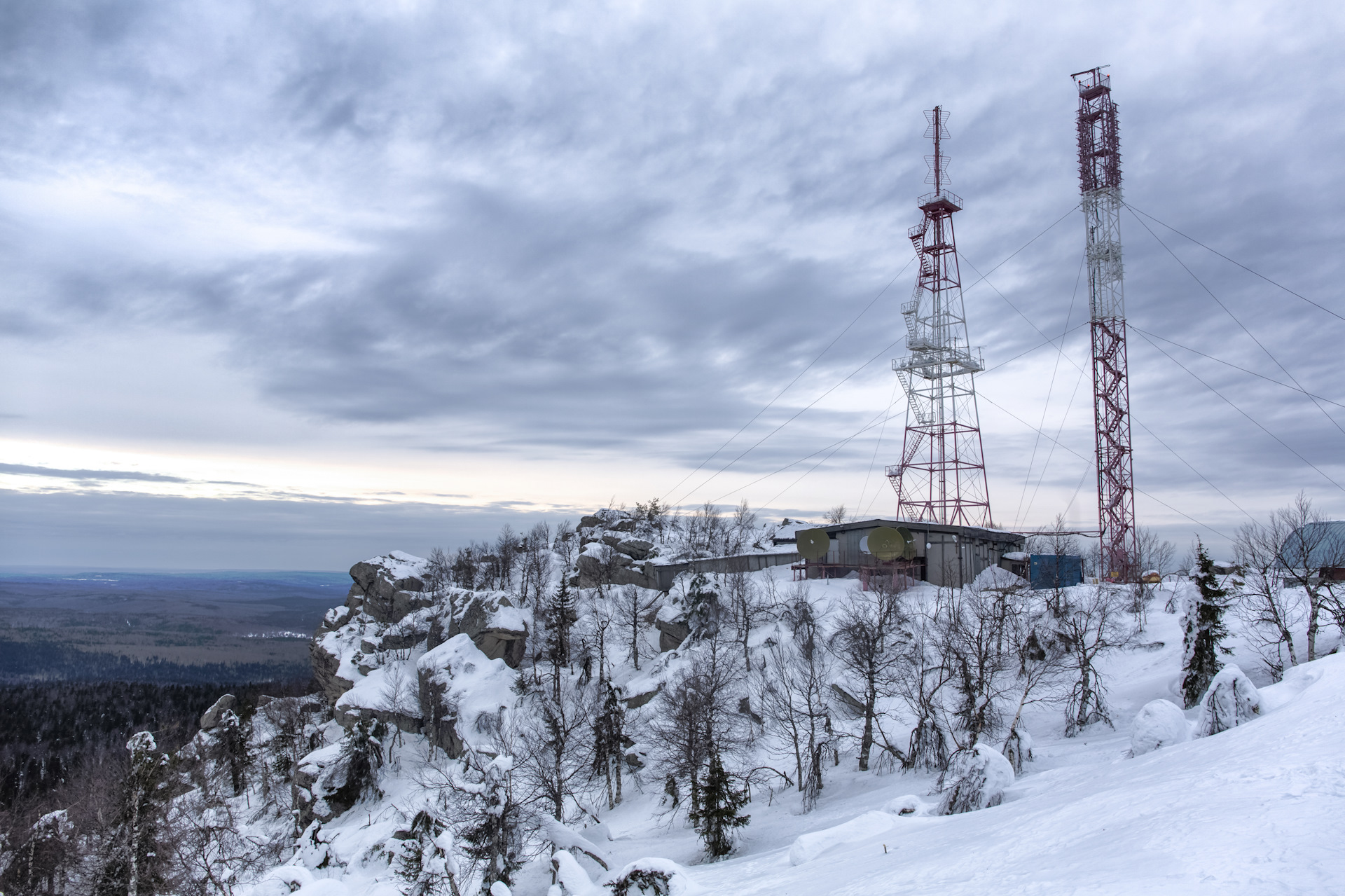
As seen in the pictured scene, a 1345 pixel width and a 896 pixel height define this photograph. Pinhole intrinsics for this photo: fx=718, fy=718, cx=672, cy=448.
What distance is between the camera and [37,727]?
121125 millimetres

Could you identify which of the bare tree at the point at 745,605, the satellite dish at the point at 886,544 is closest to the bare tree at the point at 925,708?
the satellite dish at the point at 886,544

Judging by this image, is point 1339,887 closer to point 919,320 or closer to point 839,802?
point 839,802

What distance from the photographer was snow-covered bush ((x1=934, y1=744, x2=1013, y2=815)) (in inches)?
685

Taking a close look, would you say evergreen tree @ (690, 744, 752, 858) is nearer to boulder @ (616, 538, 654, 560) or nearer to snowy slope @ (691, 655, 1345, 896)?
snowy slope @ (691, 655, 1345, 896)

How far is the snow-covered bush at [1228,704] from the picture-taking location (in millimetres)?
18094

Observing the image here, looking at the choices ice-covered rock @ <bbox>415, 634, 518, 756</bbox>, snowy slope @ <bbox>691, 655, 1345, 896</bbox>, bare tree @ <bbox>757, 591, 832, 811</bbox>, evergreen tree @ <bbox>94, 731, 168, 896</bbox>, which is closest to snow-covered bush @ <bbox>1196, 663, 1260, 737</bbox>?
snowy slope @ <bbox>691, 655, 1345, 896</bbox>

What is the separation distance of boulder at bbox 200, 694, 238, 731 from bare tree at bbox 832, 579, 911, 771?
189 ft

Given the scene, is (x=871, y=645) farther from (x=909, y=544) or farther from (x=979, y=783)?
(x=909, y=544)

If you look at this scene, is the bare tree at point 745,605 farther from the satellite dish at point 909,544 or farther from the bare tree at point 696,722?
the satellite dish at point 909,544

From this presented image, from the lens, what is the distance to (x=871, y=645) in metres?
33.8

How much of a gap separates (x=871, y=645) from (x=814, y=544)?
798 inches

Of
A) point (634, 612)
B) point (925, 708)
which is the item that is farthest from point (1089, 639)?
point (634, 612)

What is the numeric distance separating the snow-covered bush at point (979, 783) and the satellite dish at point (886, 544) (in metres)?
29.3

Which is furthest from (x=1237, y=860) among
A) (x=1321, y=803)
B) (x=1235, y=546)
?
(x=1235, y=546)
